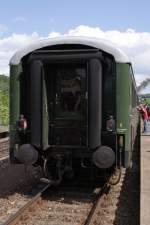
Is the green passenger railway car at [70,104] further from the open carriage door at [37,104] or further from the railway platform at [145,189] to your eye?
the railway platform at [145,189]

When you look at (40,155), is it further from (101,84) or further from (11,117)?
(101,84)

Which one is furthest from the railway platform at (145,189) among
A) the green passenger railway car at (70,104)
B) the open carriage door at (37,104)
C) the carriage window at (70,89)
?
the open carriage door at (37,104)

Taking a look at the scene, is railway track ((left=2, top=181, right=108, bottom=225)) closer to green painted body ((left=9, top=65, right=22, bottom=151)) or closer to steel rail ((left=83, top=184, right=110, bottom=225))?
steel rail ((left=83, top=184, right=110, bottom=225))

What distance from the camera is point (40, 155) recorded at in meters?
9.30

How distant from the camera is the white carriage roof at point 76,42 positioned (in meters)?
8.77

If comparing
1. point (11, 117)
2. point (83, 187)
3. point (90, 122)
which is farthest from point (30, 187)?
point (90, 122)

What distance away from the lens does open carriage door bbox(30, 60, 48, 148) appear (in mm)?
8812

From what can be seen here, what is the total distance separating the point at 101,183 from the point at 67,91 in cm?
255

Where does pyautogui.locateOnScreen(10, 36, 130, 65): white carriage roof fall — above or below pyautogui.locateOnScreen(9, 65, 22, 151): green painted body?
above

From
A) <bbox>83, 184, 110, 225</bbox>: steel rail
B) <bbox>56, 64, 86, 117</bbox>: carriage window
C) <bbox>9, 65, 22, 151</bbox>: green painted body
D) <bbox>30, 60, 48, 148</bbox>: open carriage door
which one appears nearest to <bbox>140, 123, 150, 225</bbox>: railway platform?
<bbox>83, 184, 110, 225</bbox>: steel rail

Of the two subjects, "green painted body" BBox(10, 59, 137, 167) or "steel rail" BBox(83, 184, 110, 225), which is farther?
"green painted body" BBox(10, 59, 137, 167)

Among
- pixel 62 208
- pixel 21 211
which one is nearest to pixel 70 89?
pixel 62 208

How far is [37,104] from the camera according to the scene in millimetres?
8859

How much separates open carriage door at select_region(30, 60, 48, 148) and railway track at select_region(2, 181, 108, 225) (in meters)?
1.15
